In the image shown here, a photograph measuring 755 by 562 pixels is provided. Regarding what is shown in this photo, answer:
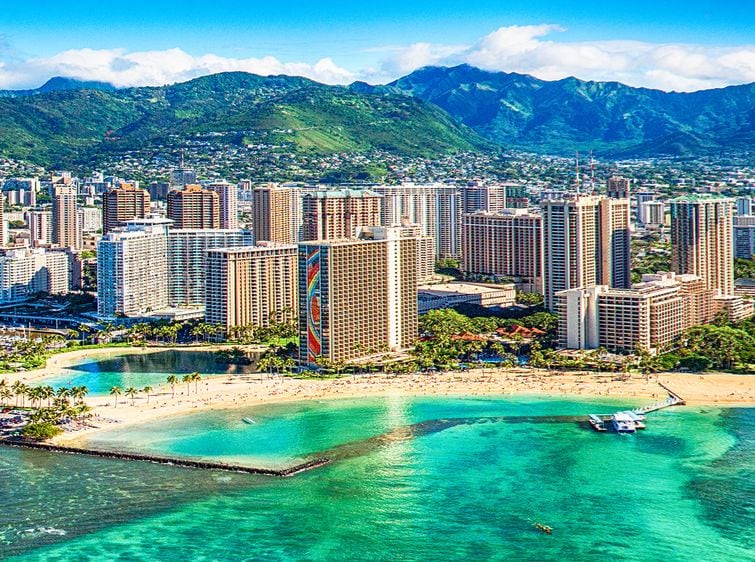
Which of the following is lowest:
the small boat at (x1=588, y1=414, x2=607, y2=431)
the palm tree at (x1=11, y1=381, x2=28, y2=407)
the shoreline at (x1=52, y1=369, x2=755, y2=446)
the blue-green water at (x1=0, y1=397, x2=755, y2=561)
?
the blue-green water at (x1=0, y1=397, x2=755, y2=561)

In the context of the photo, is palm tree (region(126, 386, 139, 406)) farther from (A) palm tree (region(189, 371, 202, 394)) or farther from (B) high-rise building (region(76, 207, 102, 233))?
(B) high-rise building (region(76, 207, 102, 233))

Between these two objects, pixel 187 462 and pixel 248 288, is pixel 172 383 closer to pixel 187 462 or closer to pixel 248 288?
pixel 187 462

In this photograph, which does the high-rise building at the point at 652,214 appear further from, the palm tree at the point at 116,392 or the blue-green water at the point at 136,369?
the palm tree at the point at 116,392

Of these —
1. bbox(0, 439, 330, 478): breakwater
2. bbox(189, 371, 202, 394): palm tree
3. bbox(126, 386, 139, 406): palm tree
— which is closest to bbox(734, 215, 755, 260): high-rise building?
bbox(189, 371, 202, 394): palm tree

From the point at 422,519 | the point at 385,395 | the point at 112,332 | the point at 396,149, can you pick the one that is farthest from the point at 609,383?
the point at 396,149

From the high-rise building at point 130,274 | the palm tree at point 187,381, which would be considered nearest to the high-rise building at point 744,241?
the high-rise building at point 130,274
